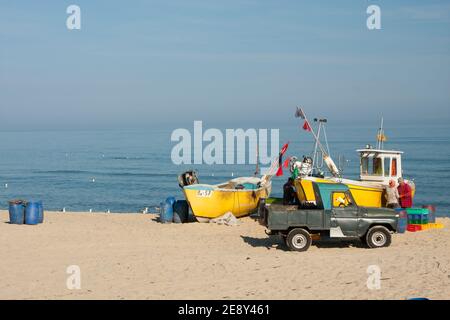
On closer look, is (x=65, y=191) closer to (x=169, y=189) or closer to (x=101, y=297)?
(x=169, y=189)

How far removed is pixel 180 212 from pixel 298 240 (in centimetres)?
770

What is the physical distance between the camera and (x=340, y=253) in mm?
17500

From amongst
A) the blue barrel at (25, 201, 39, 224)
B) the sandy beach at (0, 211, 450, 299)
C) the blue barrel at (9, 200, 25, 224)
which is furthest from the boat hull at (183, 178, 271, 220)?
the blue barrel at (9, 200, 25, 224)

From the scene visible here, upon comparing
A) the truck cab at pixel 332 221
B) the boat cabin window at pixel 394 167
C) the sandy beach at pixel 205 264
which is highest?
the boat cabin window at pixel 394 167

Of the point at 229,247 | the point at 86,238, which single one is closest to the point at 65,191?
the point at 86,238

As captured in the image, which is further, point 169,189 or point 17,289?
point 169,189

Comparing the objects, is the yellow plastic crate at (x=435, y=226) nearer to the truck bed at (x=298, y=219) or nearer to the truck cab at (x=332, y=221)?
the truck cab at (x=332, y=221)

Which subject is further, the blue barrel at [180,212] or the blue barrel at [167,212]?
the blue barrel at [167,212]

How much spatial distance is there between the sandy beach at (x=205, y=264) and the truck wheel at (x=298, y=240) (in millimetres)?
344

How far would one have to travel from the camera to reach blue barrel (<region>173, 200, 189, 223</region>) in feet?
80.7

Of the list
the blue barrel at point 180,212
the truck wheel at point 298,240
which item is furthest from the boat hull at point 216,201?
the truck wheel at point 298,240

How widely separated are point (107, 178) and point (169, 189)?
420 inches

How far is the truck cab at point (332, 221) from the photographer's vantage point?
17.8 m
